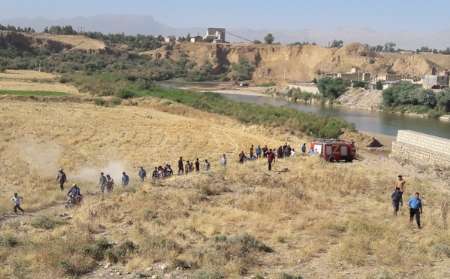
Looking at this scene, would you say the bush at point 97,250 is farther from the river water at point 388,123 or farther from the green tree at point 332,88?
the green tree at point 332,88

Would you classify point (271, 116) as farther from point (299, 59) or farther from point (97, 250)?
point (299, 59)

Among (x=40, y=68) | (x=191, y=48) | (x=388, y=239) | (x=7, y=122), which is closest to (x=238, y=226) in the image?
(x=388, y=239)

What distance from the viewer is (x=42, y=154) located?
36.0m

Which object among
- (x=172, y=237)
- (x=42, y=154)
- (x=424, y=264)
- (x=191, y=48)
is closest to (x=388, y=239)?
(x=424, y=264)

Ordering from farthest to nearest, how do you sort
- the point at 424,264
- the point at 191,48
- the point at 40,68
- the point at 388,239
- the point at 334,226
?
the point at 191,48 → the point at 40,68 → the point at 334,226 → the point at 388,239 → the point at 424,264

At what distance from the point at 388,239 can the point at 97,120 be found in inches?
1454

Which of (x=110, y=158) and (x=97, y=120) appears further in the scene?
(x=97, y=120)

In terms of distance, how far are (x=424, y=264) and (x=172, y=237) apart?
6.33m

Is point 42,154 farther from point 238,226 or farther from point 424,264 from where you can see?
point 424,264

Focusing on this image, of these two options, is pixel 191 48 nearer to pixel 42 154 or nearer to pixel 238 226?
pixel 42 154

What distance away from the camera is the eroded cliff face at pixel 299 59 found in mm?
164125

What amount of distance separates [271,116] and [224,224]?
126 ft

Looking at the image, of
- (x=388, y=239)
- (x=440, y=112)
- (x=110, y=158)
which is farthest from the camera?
(x=440, y=112)

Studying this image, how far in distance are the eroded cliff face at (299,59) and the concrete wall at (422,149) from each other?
125m
